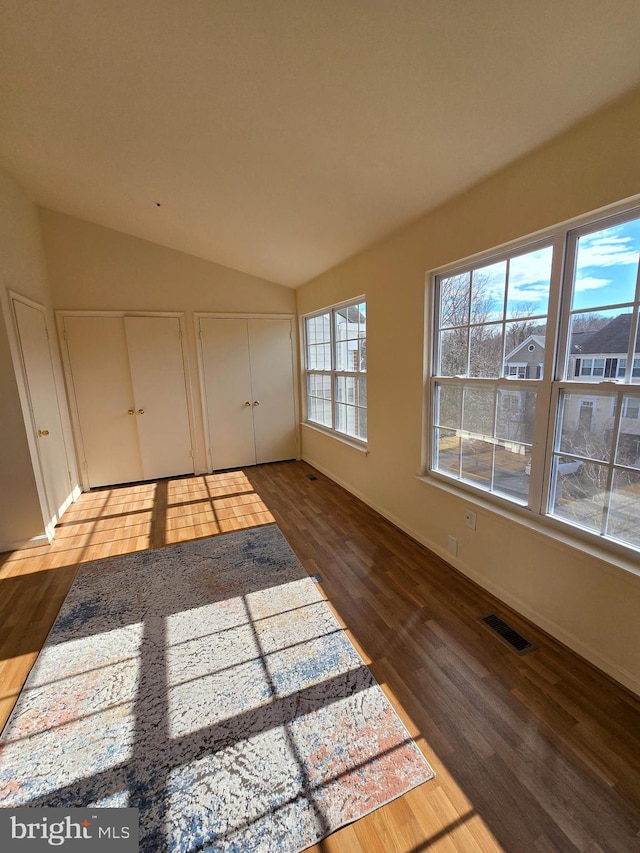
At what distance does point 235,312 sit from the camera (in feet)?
15.4

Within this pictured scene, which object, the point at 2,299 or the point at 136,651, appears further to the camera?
the point at 2,299

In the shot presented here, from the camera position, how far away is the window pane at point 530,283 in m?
1.85

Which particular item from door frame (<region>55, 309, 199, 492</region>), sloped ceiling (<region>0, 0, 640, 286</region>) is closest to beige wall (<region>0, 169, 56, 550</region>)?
sloped ceiling (<region>0, 0, 640, 286</region>)

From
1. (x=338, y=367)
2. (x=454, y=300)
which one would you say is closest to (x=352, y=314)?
(x=338, y=367)

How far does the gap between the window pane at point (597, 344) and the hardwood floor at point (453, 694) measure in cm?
138

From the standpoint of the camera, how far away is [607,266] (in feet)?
5.26

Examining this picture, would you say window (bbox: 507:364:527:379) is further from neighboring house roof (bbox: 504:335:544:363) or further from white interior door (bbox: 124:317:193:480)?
white interior door (bbox: 124:317:193:480)

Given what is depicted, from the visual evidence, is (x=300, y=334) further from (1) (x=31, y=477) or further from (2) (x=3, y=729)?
(2) (x=3, y=729)

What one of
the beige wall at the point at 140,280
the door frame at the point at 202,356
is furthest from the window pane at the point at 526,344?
the beige wall at the point at 140,280

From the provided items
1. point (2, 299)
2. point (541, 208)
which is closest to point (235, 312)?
point (2, 299)

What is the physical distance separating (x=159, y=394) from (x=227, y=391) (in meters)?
0.83

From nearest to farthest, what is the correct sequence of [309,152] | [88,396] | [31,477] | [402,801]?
[402,801], [309,152], [31,477], [88,396]

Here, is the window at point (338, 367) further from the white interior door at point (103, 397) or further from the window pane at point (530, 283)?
the white interior door at point (103, 397)

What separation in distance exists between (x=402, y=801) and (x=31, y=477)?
3253mm
